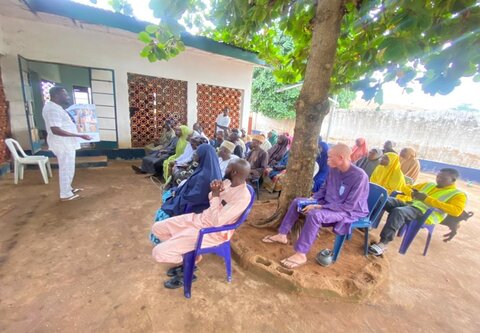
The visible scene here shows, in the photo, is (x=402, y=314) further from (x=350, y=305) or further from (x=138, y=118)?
(x=138, y=118)

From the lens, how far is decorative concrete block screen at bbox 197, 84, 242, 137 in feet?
26.2

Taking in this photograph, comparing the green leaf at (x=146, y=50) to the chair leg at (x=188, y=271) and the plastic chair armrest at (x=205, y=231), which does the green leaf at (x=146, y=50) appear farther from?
the chair leg at (x=188, y=271)

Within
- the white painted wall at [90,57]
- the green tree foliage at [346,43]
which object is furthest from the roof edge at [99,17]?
the green tree foliage at [346,43]

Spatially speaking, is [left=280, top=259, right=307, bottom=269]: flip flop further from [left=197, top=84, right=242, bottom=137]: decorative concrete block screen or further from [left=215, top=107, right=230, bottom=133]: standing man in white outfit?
[left=197, top=84, right=242, bottom=137]: decorative concrete block screen

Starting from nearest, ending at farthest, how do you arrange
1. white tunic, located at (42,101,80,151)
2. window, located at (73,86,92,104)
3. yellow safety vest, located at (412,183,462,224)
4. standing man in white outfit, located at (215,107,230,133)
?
yellow safety vest, located at (412,183,462,224) → white tunic, located at (42,101,80,151) → standing man in white outfit, located at (215,107,230,133) → window, located at (73,86,92,104)

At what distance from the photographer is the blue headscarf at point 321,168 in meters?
3.98

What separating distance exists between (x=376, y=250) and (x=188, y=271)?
2.23 meters

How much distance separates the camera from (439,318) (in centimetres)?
203

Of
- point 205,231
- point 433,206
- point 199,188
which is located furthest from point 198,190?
point 433,206

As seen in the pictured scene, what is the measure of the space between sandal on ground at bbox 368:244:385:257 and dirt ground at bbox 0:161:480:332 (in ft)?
→ 0.72

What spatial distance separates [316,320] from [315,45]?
2.70 meters

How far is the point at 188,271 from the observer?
1986 millimetres

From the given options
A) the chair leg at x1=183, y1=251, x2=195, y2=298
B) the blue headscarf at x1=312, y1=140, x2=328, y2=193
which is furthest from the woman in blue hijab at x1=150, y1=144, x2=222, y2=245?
the blue headscarf at x1=312, y1=140, x2=328, y2=193

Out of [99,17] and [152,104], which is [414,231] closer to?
[99,17]
